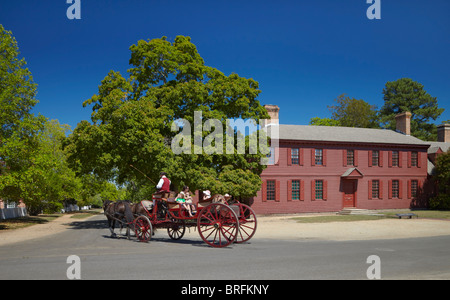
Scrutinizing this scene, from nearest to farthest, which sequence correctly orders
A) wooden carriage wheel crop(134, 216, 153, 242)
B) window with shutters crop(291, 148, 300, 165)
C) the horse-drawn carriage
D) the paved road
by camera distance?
the paved road < the horse-drawn carriage < wooden carriage wheel crop(134, 216, 153, 242) < window with shutters crop(291, 148, 300, 165)

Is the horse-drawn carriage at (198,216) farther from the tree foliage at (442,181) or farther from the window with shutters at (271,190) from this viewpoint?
the tree foliage at (442,181)

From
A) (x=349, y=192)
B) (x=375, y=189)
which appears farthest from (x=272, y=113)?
(x=375, y=189)

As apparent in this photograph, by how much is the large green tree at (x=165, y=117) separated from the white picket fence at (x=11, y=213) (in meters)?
11.0

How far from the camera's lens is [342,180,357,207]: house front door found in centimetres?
3688

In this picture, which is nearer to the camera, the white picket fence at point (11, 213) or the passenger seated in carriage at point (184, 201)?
the passenger seated in carriage at point (184, 201)

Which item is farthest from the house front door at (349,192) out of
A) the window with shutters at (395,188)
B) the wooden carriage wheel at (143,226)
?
the wooden carriage wheel at (143,226)

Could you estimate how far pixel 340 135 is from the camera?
38375mm

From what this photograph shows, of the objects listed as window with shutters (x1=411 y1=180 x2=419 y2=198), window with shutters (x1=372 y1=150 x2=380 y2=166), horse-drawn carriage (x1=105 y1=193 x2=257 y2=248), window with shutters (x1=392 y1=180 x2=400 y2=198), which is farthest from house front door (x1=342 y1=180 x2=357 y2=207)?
horse-drawn carriage (x1=105 y1=193 x2=257 y2=248)

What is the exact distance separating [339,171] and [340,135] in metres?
4.02

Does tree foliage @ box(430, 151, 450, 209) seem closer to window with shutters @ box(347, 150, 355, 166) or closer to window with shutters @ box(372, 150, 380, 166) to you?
window with shutters @ box(372, 150, 380, 166)

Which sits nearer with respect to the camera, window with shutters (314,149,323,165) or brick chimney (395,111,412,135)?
window with shutters (314,149,323,165)

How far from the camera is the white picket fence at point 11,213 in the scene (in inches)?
1266

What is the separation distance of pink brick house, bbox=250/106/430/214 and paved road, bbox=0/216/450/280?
2135cm

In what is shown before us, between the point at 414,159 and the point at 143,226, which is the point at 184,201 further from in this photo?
the point at 414,159
